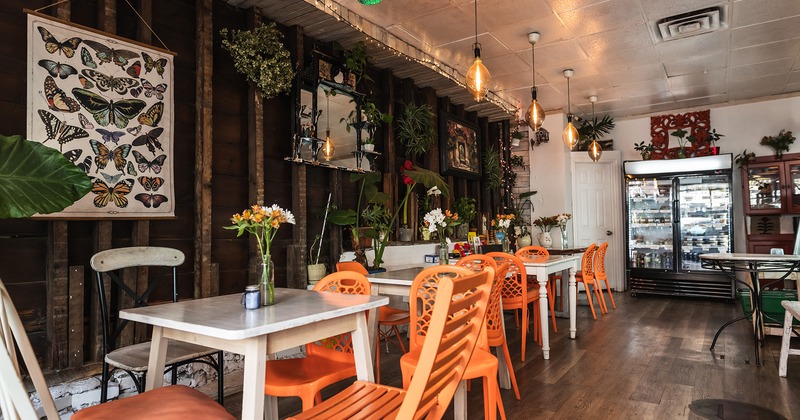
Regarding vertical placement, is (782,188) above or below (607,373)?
above

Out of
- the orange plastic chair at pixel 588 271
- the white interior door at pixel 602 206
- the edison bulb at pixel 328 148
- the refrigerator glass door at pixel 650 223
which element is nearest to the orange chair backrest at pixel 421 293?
the edison bulb at pixel 328 148

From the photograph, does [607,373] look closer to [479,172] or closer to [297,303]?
[297,303]

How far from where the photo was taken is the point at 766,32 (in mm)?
4703

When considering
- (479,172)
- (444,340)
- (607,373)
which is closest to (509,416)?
(607,373)

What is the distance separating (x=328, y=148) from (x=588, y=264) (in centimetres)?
354

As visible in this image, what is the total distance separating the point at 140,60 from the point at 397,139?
9.12 ft

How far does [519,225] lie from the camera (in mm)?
7473

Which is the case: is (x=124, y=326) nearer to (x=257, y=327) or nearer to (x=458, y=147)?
(x=257, y=327)

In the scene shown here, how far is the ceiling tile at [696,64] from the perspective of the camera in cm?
537

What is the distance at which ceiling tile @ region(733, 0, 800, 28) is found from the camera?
409cm

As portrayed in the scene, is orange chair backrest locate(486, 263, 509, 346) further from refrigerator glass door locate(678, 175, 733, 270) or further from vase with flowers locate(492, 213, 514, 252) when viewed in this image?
refrigerator glass door locate(678, 175, 733, 270)

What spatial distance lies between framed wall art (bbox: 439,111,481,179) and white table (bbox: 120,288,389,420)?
3837 mm

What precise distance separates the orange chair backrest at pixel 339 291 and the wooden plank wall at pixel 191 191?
1.08 metres

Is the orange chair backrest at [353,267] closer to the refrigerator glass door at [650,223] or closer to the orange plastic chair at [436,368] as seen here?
the orange plastic chair at [436,368]
